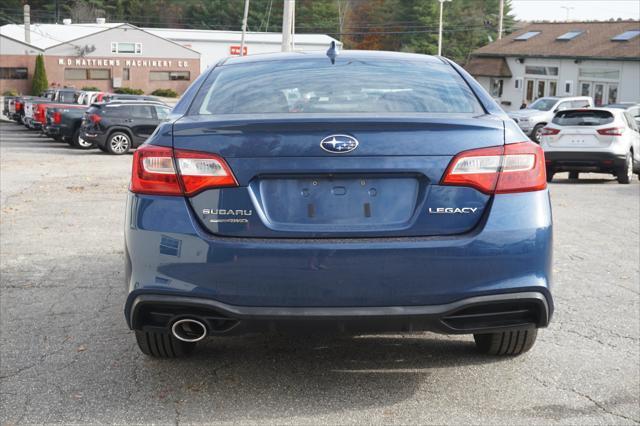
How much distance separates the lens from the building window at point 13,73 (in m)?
72.9

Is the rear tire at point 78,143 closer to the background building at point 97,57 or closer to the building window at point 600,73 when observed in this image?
the building window at point 600,73

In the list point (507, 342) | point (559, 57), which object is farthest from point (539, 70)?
point (507, 342)

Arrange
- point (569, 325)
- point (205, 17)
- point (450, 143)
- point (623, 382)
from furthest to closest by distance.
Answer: point (205, 17)
point (569, 325)
point (623, 382)
point (450, 143)

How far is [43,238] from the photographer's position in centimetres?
902

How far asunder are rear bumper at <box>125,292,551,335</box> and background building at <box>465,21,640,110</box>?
47.1 m

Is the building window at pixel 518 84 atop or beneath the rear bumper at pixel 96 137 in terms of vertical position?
atop

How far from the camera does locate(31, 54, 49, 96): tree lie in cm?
6994

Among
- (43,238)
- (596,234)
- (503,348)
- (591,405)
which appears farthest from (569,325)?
(43,238)

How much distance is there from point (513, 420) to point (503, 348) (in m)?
0.85

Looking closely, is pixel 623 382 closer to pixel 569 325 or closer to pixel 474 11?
pixel 569 325

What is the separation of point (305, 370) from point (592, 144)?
14594mm

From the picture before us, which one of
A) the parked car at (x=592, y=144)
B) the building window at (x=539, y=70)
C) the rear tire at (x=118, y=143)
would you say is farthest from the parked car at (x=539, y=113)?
the building window at (x=539, y=70)

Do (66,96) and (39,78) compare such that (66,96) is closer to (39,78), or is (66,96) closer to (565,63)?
(565,63)

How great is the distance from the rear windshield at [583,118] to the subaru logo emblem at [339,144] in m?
15.3
